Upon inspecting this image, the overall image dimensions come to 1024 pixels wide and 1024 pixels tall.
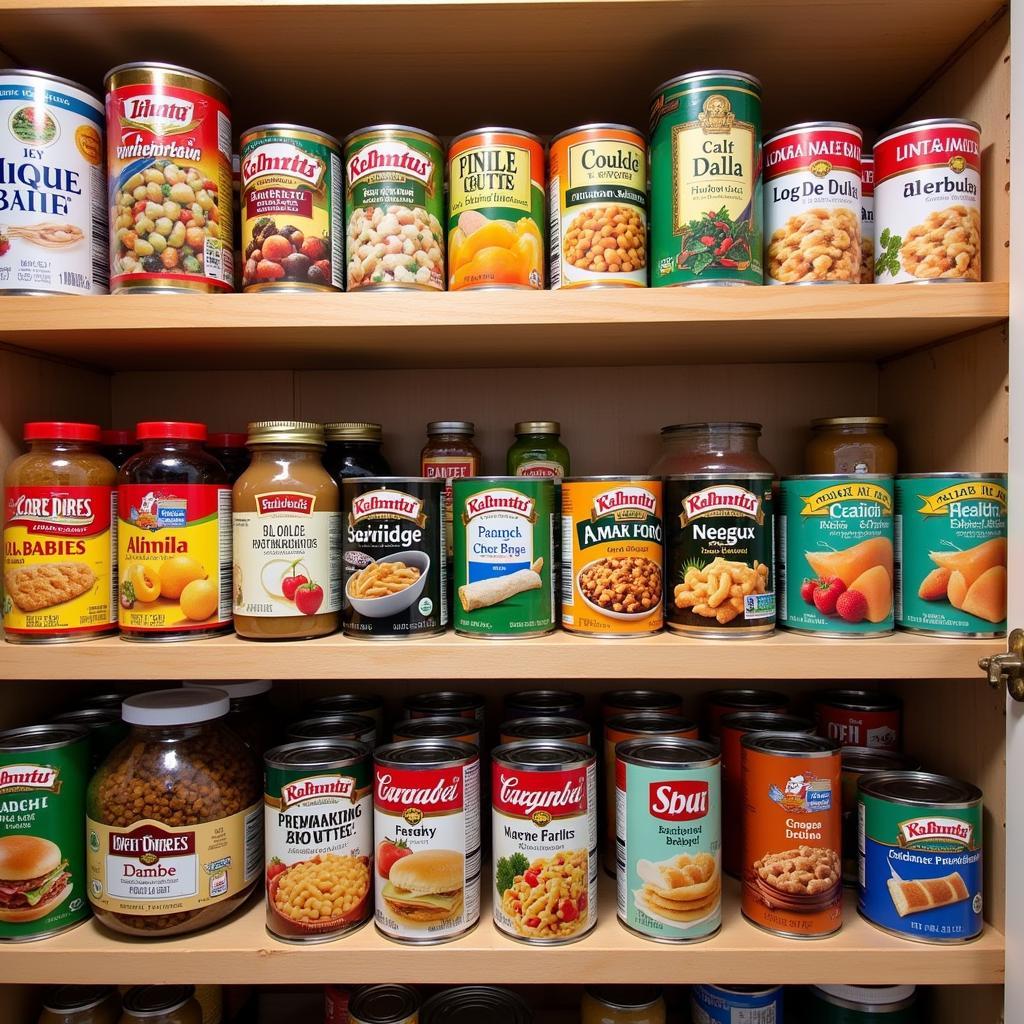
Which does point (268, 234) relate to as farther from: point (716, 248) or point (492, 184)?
point (716, 248)

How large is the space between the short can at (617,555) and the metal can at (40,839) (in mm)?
698

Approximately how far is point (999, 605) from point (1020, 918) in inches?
14.4

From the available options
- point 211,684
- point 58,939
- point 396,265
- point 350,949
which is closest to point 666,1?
point 396,265

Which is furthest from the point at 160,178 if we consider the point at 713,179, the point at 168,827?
the point at 168,827

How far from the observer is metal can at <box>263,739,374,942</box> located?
0.88 meters

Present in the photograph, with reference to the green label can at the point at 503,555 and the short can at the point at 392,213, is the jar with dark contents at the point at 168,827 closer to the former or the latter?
the green label can at the point at 503,555

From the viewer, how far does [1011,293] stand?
0.83 meters

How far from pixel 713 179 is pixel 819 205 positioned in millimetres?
141

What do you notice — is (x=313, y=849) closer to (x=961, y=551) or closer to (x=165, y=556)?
(x=165, y=556)

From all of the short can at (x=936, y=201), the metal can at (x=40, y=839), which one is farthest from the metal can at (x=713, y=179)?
the metal can at (x=40, y=839)

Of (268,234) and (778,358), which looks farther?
(778,358)

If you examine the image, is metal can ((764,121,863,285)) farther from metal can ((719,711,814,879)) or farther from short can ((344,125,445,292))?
metal can ((719,711,814,879))

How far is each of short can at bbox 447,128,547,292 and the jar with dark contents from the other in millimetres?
660

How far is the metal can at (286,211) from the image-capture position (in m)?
0.90
